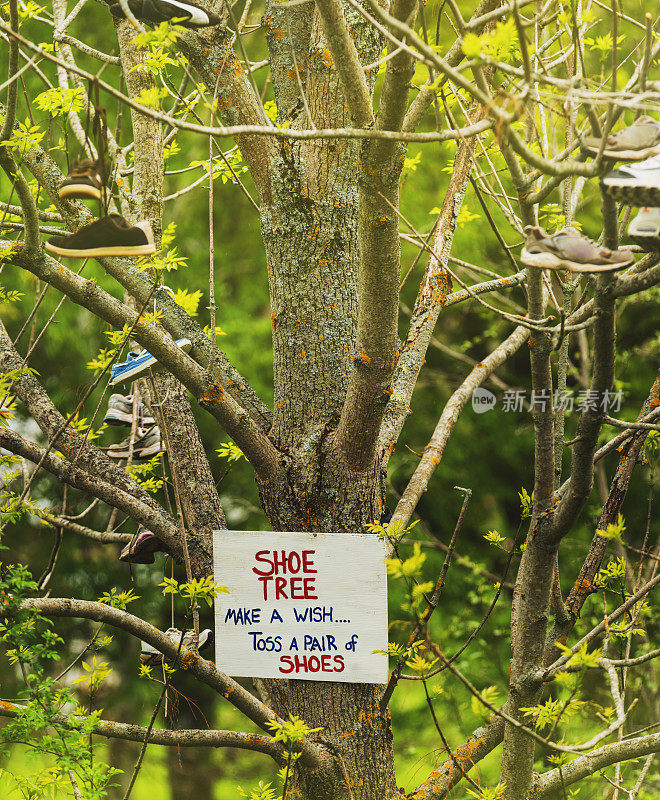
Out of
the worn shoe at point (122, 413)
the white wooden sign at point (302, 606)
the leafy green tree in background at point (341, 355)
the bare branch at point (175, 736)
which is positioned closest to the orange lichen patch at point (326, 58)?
the leafy green tree in background at point (341, 355)

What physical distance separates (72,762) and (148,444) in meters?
1.04

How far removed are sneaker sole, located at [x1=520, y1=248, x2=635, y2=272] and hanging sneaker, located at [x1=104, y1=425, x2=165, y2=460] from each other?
4.94 ft

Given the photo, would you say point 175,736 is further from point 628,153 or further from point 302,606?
point 628,153

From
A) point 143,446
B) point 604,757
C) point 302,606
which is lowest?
point 604,757

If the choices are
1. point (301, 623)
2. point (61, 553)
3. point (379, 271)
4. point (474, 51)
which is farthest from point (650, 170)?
point (61, 553)

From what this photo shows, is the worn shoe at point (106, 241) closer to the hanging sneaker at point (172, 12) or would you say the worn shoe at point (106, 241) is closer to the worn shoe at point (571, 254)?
the hanging sneaker at point (172, 12)

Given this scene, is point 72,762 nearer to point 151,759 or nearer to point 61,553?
point 61,553

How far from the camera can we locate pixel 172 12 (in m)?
1.21

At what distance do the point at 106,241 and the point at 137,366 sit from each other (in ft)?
1.58

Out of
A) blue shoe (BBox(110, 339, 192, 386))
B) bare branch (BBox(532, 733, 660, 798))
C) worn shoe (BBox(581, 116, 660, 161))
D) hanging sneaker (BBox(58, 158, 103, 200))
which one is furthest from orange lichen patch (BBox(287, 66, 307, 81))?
bare branch (BBox(532, 733, 660, 798))

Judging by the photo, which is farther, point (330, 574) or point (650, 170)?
point (330, 574)

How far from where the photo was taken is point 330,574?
5.02 feet

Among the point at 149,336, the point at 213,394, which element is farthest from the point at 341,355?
the point at 149,336

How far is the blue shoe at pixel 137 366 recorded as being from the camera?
1538 mm
